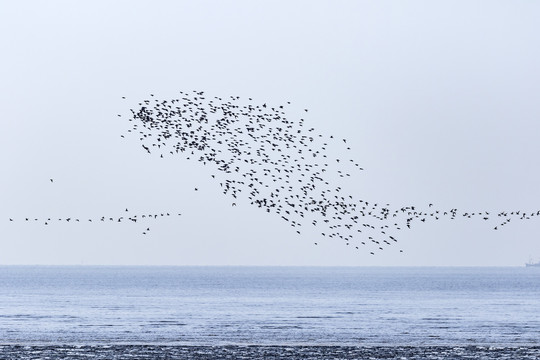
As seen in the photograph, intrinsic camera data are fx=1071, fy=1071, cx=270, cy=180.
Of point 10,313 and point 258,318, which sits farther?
point 10,313

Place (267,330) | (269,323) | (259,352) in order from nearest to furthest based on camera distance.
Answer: (259,352), (267,330), (269,323)

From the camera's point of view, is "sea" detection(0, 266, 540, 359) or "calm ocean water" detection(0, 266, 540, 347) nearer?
"sea" detection(0, 266, 540, 359)

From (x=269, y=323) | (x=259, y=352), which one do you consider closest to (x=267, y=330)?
(x=269, y=323)

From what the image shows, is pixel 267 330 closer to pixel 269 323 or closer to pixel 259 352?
pixel 269 323

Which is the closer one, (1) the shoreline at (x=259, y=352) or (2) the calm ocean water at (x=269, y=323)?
(1) the shoreline at (x=259, y=352)

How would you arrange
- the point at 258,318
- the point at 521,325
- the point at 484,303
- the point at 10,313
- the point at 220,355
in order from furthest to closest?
the point at 484,303, the point at 10,313, the point at 258,318, the point at 521,325, the point at 220,355

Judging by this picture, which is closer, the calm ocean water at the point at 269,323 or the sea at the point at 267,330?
the sea at the point at 267,330

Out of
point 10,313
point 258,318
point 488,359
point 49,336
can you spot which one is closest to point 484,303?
point 258,318

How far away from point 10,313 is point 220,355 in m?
70.4

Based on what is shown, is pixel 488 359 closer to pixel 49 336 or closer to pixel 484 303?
pixel 49 336

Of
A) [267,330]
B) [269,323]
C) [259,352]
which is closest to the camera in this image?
[259,352]

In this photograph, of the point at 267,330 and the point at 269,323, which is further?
the point at 269,323

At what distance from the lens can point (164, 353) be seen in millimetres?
63344

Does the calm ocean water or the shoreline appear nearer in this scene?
the shoreline
